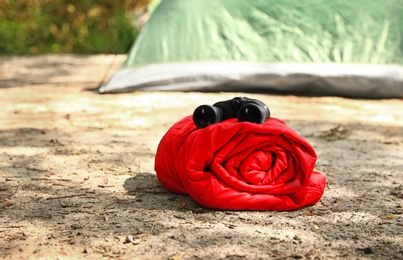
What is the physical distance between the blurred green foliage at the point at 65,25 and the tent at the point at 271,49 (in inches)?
112

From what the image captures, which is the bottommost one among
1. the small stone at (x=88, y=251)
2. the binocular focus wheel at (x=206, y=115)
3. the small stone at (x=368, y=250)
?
the small stone at (x=368, y=250)

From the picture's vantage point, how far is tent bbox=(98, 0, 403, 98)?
18.1 ft

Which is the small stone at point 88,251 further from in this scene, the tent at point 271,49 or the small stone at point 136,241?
the tent at point 271,49

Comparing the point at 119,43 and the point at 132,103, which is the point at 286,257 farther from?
the point at 119,43

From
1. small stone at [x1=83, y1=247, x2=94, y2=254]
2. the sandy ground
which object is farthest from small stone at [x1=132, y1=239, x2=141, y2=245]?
small stone at [x1=83, y1=247, x2=94, y2=254]

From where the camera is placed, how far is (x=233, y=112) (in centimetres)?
288

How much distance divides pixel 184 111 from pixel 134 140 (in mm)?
892

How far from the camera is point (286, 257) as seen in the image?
228 cm

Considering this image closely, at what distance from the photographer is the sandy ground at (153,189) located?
2.38 m

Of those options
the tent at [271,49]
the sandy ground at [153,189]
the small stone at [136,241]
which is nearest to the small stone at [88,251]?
the sandy ground at [153,189]

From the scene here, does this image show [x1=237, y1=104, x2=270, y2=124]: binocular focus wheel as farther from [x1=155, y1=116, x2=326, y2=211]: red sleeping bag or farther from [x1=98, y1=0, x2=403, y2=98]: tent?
[x1=98, y1=0, x2=403, y2=98]: tent

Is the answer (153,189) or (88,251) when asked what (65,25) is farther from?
(88,251)

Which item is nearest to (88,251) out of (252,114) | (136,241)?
(136,241)

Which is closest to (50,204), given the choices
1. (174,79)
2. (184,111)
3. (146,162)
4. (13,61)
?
(146,162)
